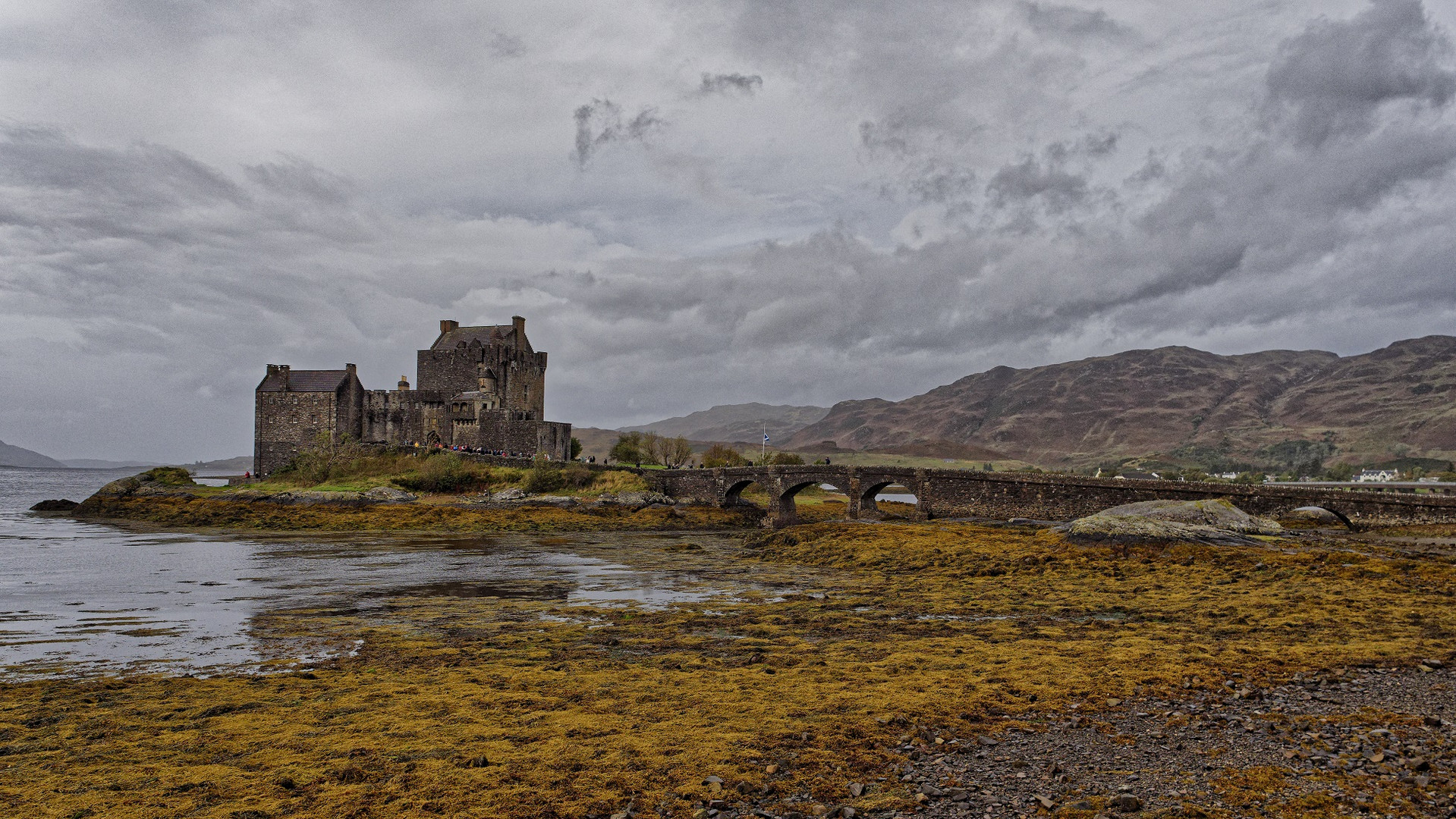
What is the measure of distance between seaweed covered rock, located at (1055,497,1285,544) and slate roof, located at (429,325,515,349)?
2514 inches

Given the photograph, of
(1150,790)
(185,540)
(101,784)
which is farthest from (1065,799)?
(185,540)

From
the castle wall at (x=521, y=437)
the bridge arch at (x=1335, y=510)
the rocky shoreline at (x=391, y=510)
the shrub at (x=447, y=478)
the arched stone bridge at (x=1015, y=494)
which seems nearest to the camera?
the arched stone bridge at (x=1015, y=494)

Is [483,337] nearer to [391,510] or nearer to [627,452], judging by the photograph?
[627,452]

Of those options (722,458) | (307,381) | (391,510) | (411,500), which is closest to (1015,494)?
(391,510)

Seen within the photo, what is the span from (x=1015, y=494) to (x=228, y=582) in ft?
148

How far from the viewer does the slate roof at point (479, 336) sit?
84750 millimetres

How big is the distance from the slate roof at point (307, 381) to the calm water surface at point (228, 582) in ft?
111

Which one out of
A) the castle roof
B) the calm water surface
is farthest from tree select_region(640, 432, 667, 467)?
the calm water surface

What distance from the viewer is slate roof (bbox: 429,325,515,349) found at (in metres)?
84.8

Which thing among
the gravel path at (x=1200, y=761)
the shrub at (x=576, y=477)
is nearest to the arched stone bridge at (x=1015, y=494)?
the shrub at (x=576, y=477)

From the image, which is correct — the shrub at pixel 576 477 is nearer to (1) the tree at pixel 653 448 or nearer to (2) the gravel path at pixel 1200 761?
(1) the tree at pixel 653 448

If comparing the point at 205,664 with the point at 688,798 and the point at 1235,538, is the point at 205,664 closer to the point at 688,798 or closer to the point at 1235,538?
the point at 688,798

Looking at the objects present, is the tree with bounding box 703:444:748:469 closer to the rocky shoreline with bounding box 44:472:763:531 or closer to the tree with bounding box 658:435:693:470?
the tree with bounding box 658:435:693:470

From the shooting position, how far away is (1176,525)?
32562 millimetres
